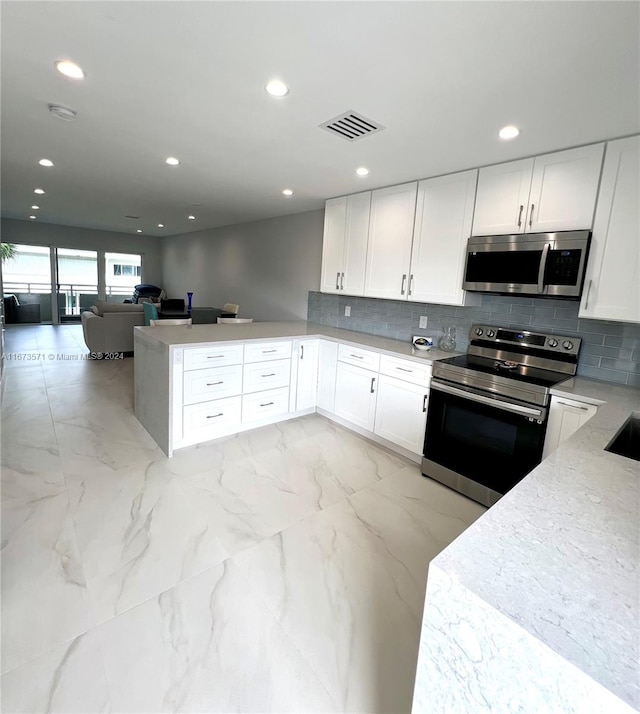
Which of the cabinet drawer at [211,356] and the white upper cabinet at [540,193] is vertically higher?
the white upper cabinet at [540,193]

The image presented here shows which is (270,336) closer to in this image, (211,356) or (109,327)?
(211,356)

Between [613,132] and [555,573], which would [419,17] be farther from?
[555,573]

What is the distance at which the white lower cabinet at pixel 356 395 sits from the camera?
341cm

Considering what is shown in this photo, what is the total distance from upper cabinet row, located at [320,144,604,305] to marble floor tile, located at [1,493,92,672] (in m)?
2.99

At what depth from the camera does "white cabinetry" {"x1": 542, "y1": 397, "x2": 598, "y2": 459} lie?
6.92 feet

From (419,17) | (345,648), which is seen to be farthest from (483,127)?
(345,648)

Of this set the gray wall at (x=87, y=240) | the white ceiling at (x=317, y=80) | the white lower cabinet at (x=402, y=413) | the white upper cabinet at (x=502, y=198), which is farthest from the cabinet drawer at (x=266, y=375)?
the gray wall at (x=87, y=240)

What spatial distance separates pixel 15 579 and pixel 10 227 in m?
9.24

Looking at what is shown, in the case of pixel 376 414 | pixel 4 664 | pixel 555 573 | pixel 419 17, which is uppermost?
pixel 419 17

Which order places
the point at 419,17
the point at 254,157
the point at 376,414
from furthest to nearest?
the point at 376,414 → the point at 254,157 → the point at 419,17

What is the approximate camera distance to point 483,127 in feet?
7.07

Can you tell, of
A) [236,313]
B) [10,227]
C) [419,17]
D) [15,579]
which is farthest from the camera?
[10,227]

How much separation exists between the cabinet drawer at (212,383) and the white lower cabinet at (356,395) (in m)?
1.01

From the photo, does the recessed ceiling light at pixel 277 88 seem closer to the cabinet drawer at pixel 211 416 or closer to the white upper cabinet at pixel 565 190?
the white upper cabinet at pixel 565 190
